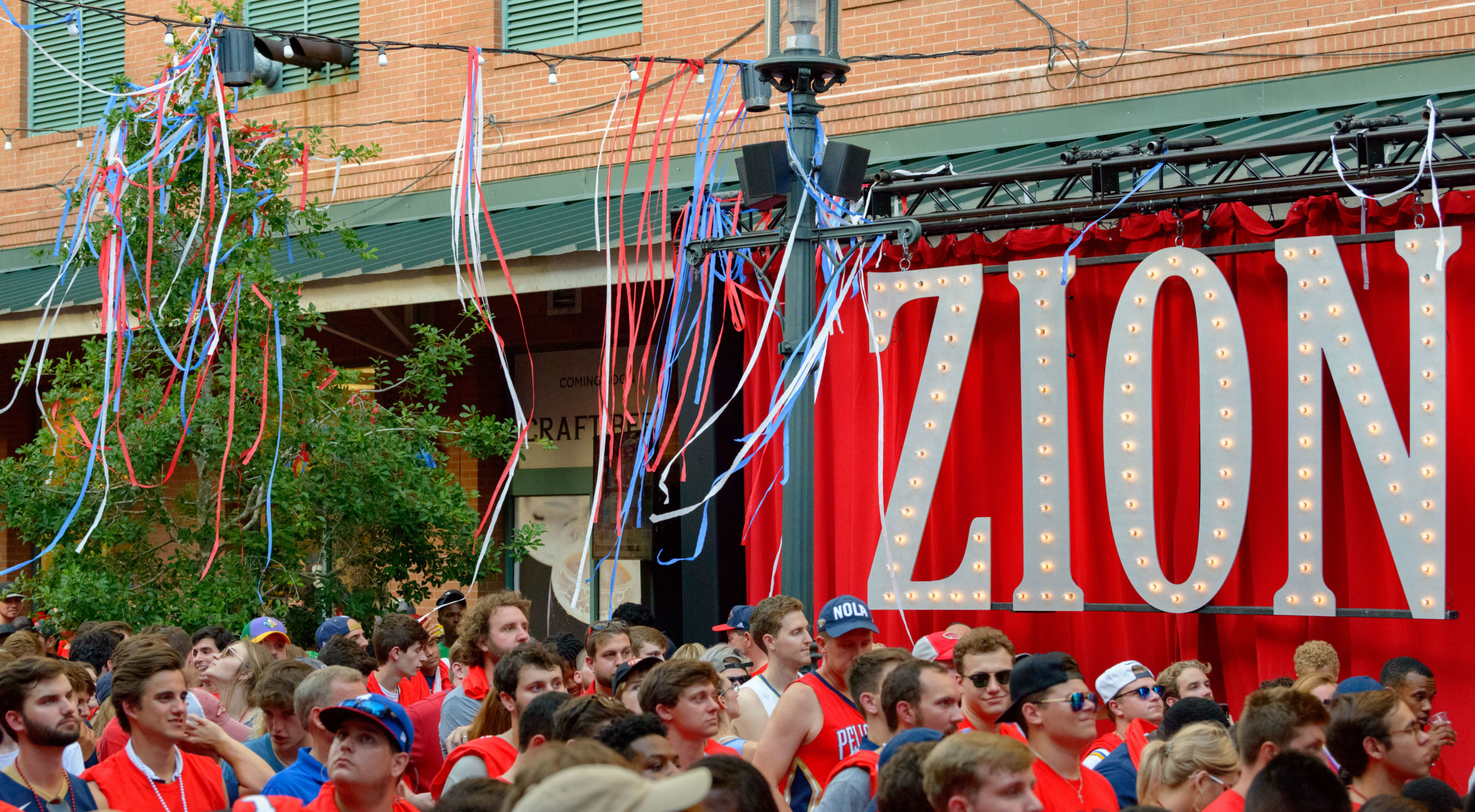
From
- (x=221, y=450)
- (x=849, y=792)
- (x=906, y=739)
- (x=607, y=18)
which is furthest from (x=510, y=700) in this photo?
(x=607, y=18)

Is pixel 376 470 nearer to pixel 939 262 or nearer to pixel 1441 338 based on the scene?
pixel 939 262

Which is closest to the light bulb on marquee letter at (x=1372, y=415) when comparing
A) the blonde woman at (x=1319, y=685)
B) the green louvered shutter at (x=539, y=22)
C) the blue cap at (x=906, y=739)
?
the blonde woman at (x=1319, y=685)

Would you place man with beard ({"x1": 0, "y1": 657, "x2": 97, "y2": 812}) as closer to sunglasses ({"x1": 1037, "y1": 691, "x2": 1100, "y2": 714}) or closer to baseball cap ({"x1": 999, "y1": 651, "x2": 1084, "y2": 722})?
baseball cap ({"x1": 999, "y1": 651, "x2": 1084, "y2": 722})

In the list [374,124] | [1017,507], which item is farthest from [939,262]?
[374,124]

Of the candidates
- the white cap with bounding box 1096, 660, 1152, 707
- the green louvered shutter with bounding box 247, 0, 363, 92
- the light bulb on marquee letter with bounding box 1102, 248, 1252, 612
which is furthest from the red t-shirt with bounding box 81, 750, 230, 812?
the green louvered shutter with bounding box 247, 0, 363, 92

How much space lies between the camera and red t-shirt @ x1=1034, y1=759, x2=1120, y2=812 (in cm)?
454

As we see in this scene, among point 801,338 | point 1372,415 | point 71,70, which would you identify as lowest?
point 1372,415

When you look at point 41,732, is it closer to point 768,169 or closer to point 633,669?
point 633,669

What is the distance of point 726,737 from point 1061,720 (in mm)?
1624

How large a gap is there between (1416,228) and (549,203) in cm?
737

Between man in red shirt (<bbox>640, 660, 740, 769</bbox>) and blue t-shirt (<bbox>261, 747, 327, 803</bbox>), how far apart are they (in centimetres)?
99

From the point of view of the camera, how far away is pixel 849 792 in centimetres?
440

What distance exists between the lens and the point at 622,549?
14.1 meters

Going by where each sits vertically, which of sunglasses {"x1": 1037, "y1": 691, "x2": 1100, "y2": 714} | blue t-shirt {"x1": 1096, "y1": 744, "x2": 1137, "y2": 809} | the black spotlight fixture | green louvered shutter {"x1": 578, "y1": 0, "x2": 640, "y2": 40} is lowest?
blue t-shirt {"x1": 1096, "y1": 744, "x2": 1137, "y2": 809}
